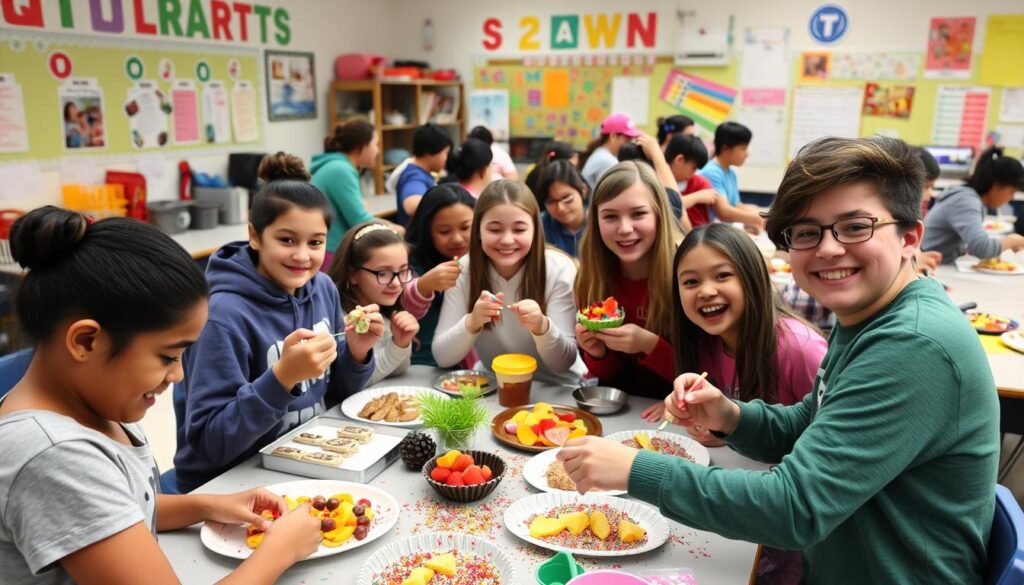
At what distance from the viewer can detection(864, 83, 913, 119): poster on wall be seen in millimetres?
6093

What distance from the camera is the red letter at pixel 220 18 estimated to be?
16.7 ft

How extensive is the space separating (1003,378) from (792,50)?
15.1 ft

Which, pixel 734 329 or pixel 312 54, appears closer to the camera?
pixel 734 329

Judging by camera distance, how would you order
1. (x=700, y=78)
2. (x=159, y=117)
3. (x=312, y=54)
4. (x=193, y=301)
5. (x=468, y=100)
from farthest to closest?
(x=468, y=100) → (x=700, y=78) → (x=312, y=54) → (x=159, y=117) → (x=193, y=301)

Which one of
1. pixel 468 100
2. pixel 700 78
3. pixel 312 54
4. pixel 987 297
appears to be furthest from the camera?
pixel 468 100

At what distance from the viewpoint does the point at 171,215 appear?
4.58 metres

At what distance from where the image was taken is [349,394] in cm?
214

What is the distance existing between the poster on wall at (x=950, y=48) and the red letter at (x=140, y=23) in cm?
590

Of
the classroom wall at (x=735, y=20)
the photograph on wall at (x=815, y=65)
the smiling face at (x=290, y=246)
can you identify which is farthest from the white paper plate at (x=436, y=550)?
the photograph on wall at (x=815, y=65)

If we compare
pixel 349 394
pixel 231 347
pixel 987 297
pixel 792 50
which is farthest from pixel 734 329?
pixel 792 50

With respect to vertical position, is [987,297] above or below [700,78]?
below

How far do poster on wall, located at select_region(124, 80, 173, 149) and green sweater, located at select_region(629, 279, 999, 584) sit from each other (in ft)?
14.7

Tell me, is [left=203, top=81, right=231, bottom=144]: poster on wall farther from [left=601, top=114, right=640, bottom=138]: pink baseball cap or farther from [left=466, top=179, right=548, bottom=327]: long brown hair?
[left=466, top=179, right=548, bottom=327]: long brown hair

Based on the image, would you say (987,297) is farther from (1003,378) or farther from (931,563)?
(931,563)
